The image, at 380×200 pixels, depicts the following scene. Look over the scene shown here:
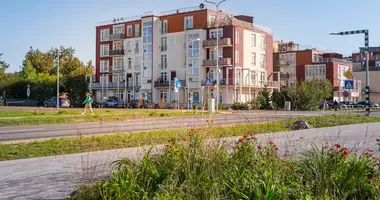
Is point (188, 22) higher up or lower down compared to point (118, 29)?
lower down

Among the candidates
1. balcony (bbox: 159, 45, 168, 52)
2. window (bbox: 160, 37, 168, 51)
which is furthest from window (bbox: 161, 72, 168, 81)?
window (bbox: 160, 37, 168, 51)

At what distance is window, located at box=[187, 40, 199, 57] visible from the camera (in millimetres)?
67000

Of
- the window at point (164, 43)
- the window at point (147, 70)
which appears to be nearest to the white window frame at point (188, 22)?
the window at point (164, 43)

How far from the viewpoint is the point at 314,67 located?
84.2 metres

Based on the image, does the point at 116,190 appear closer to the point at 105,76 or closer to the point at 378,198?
the point at 378,198

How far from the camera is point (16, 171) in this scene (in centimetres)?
827

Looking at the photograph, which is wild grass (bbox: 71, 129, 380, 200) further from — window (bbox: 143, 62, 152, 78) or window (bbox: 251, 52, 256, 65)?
window (bbox: 143, 62, 152, 78)

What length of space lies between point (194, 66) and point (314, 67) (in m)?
29.5

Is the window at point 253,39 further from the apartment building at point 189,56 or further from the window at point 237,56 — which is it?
the window at point 237,56

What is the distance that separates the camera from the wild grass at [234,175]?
5.20m

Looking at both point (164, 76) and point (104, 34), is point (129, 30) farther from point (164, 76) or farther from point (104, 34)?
point (164, 76)

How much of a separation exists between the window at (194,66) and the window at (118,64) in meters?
18.2

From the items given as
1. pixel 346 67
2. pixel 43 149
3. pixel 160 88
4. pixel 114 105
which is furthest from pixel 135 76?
pixel 43 149

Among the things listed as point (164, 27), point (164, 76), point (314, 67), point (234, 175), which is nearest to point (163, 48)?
point (164, 27)
